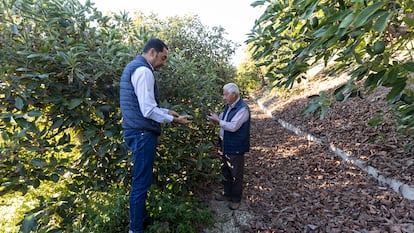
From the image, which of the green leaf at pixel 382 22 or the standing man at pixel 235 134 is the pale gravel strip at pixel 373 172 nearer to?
the standing man at pixel 235 134

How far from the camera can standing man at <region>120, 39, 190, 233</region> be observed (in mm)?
2482

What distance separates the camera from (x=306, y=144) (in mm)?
5730

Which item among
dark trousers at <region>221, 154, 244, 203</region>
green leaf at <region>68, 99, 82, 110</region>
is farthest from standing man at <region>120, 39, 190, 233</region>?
dark trousers at <region>221, 154, 244, 203</region>

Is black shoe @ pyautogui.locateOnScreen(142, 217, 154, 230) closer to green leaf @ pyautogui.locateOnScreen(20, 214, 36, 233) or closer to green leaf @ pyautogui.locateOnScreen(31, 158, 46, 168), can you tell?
green leaf @ pyautogui.locateOnScreen(20, 214, 36, 233)

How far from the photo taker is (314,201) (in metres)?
3.52

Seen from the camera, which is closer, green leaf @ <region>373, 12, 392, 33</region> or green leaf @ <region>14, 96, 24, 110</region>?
green leaf @ <region>373, 12, 392, 33</region>

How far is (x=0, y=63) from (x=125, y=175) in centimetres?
158

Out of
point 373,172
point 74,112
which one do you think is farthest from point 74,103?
point 373,172

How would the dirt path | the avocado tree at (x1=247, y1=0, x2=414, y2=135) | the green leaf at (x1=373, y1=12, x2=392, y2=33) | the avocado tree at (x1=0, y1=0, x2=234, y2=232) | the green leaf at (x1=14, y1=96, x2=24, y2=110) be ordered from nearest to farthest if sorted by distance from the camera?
the green leaf at (x1=373, y1=12, x2=392, y2=33) < the avocado tree at (x1=247, y1=0, x2=414, y2=135) < the green leaf at (x1=14, y1=96, x2=24, y2=110) < the avocado tree at (x1=0, y1=0, x2=234, y2=232) < the dirt path

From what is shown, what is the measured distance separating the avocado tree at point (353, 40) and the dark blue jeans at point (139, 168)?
129 cm

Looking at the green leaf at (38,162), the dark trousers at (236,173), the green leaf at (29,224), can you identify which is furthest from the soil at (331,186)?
the green leaf at (38,162)

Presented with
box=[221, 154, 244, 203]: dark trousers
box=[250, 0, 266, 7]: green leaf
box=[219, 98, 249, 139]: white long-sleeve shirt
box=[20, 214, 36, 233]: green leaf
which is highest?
box=[250, 0, 266, 7]: green leaf

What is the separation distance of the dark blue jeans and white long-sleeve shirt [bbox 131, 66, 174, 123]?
21 cm

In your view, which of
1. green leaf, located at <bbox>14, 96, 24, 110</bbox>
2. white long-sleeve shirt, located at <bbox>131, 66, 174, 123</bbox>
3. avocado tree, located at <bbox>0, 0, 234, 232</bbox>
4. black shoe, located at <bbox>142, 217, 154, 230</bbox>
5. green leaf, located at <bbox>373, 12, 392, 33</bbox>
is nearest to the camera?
green leaf, located at <bbox>373, 12, 392, 33</bbox>
